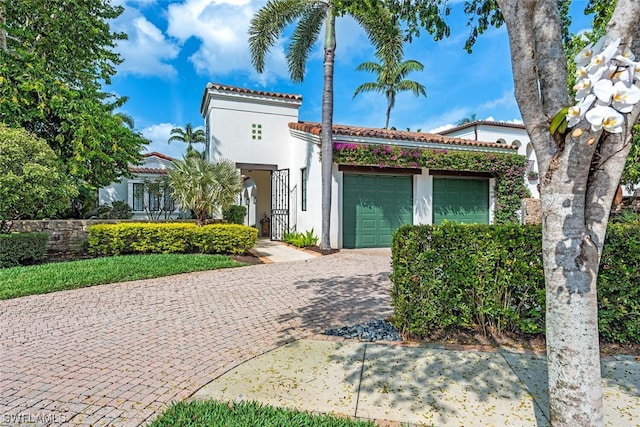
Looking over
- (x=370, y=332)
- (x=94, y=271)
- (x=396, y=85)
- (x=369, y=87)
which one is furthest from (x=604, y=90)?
(x=396, y=85)

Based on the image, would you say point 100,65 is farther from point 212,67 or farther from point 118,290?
point 118,290

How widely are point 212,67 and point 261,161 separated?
445 centimetres

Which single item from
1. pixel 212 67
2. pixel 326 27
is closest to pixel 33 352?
pixel 326 27

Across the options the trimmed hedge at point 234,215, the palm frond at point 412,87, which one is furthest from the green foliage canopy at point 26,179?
the palm frond at point 412,87

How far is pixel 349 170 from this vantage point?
1212 cm

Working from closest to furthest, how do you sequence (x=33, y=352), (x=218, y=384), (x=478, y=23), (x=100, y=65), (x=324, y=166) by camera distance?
(x=218, y=384) → (x=33, y=352) → (x=478, y=23) → (x=324, y=166) → (x=100, y=65)

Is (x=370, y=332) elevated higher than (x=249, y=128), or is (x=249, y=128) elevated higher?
(x=249, y=128)

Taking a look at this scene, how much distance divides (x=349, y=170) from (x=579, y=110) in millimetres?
10754

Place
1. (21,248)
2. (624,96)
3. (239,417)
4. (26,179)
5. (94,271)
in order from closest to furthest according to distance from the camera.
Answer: (624,96)
(239,417)
(94,271)
(26,179)
(21,248)

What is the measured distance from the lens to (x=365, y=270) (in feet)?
27.2

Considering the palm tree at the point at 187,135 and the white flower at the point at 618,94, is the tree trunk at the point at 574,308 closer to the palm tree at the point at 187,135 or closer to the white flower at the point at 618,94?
the white flower at the point at 618,94

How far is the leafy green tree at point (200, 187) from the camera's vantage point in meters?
10.6

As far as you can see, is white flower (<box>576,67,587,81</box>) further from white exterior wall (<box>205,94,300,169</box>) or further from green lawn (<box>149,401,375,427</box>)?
white exterior wall (<box>205,94,300,169</box>)

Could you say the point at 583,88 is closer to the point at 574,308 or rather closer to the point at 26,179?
the point at 574,308
